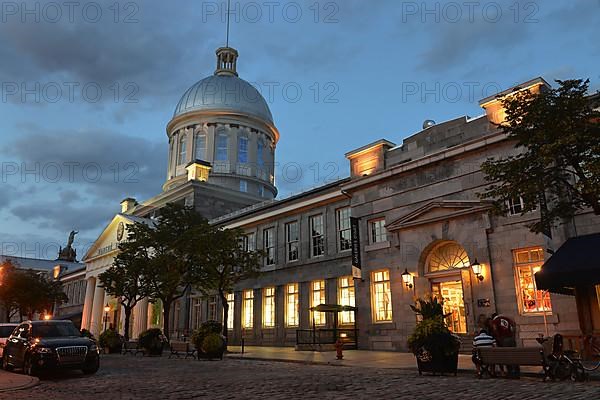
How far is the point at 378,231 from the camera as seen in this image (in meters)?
26.7

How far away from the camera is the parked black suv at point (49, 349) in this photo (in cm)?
1473

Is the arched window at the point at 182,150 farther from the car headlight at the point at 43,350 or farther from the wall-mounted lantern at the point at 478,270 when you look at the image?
the car headlight at the point at 43,350

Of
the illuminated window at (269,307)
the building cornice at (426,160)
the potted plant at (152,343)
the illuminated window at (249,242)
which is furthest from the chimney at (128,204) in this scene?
the building cornice at (426,160)

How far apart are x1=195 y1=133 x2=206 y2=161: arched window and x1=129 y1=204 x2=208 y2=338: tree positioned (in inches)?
953

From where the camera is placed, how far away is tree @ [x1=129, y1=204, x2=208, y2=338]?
30.2m

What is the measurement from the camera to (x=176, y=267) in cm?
3042

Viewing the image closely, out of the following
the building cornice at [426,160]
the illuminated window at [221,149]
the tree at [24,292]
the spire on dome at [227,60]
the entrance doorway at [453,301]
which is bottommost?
the entrance doorway at [453,301]

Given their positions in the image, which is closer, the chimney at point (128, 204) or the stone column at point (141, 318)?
the stone column at point (141, 318)

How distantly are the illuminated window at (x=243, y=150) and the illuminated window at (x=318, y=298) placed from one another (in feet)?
101

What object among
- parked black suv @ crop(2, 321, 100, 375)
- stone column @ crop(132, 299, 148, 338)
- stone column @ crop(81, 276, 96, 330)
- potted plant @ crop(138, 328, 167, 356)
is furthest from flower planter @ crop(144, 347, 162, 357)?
stone column @ crop(81, 276, 96, 330)

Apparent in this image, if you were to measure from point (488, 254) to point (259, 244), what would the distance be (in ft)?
60.6

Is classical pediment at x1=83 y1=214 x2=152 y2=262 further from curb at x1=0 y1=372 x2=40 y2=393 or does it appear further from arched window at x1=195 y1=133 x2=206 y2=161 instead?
curb at x1=0 y1=372 x2=40 y2=393

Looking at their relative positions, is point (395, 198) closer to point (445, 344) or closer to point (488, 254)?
point (488, 254)

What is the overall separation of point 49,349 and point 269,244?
2142 centimetres
